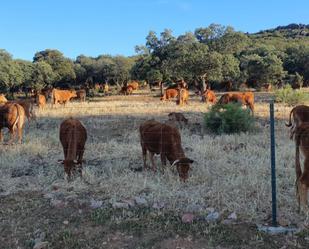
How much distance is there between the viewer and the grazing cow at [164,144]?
352 inches

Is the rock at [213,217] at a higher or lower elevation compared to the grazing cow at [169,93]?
lower

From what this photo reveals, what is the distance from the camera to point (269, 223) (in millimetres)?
6270

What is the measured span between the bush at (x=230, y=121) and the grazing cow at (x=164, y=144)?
222 inches

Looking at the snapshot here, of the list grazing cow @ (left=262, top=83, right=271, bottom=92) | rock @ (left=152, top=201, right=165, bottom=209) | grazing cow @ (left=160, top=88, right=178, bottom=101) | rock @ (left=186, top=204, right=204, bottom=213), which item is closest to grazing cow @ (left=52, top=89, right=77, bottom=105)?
grazing cow @ (left=160, top=88, right=178, bottom=101)

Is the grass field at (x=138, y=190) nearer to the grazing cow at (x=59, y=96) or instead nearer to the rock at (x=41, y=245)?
the rock at (x=41, y=245)

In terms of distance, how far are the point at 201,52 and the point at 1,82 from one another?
22358 millimetres

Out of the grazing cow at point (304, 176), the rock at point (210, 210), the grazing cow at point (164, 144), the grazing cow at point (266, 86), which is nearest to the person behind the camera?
the grazing cow at point (304, 176)

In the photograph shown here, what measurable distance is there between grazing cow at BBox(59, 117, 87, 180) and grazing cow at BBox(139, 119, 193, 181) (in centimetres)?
135

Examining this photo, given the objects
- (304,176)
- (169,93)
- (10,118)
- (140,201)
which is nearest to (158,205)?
(140,201)

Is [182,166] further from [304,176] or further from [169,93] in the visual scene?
[169,93]

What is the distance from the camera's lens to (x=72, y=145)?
9586 millimetres

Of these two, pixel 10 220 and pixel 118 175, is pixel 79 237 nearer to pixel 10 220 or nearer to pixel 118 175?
pixel 10 220

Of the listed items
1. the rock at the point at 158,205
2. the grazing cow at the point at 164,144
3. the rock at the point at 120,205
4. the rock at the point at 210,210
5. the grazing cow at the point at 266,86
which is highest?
the grazing cow at the point at 266,86

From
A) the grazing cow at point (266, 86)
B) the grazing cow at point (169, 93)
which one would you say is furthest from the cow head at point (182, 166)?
the grazing cow at point (266, 86)
